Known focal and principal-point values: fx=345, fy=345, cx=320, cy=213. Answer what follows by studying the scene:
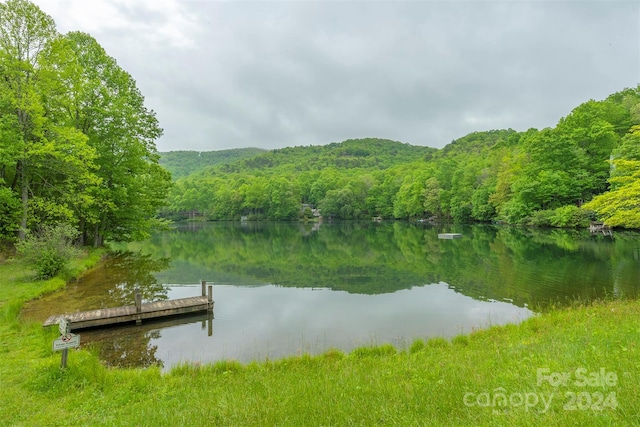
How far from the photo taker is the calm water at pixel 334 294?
1128cm

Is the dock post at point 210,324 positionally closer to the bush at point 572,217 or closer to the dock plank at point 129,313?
the dock plank at point 129,313

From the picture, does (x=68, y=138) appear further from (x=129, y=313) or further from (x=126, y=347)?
(x=126, y=347)

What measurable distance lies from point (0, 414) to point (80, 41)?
28.6 metres

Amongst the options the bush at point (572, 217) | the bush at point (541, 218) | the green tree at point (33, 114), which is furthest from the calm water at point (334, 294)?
the bush at point (541, 218)

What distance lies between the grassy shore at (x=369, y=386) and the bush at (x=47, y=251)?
7841 mm

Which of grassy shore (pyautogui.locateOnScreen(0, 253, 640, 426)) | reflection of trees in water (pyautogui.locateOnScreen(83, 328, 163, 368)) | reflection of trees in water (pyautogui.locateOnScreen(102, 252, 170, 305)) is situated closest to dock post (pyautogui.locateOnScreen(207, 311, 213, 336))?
reflection of trees in water (pyautogui.locateOnScreen(83, 328, 163, 368))

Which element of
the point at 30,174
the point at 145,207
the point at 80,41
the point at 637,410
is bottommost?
the point at 637,410

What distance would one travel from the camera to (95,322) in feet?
39.0

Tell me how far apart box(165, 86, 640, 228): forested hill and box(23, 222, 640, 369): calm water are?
4.23 meters

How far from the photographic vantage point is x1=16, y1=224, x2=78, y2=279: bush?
15688 mm

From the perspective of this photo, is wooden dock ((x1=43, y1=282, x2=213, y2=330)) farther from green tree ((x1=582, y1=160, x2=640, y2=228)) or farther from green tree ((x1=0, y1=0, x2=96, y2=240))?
green tree ((x1=582, y1=160, x2=640, y2=228))

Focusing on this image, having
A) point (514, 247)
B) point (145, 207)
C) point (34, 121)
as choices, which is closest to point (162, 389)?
point (34, 121)

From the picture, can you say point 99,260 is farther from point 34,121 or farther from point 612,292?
A: point 612,292

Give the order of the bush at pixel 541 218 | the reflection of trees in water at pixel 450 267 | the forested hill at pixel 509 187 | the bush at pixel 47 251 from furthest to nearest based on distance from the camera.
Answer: the bush at pixel 541 218 < the forested hill at pixel 509 187 < the reflection of trees in water at pixel 450 267 < the bush at pixel 47 251
